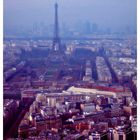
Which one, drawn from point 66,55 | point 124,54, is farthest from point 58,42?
point 124,54

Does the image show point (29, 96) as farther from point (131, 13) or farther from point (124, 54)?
point (131, 13)

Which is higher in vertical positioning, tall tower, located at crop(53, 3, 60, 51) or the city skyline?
the city skyline

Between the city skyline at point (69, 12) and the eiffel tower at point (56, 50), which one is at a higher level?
the city skyline at point (69, 12)

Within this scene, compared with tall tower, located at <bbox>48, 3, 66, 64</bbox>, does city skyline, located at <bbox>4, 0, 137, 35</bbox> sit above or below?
above

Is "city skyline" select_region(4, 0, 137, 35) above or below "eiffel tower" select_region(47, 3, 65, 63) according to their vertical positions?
above

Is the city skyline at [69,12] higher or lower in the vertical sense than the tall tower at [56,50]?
higher

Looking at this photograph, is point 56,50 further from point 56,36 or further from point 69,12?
point 69,12

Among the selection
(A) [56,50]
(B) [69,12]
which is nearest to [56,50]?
(A) [56,50]

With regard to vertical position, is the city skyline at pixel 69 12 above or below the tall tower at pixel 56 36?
above
